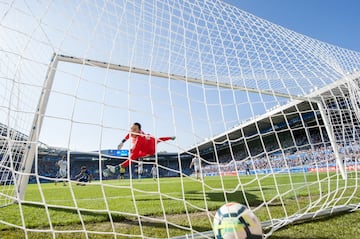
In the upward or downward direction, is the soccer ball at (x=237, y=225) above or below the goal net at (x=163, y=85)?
below

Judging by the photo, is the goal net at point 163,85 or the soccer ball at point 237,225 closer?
the soccer ball at point 237,225

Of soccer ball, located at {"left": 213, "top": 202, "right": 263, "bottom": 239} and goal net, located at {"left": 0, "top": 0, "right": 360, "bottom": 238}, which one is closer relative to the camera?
soccer ball, located at {"left": 213, "top": 202, "right": 263, "bottom": 239}

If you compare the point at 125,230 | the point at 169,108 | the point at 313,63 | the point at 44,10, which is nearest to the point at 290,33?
the point at 313,63

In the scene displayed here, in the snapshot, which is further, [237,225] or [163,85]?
[163,85]

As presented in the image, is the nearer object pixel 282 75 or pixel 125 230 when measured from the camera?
pixel 125 230

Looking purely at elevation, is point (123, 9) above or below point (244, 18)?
A: below

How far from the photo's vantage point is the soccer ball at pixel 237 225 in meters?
1.72

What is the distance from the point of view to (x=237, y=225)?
68.6 inches

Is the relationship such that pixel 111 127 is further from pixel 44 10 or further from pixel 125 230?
pixel 44 10

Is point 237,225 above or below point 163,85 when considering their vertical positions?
below

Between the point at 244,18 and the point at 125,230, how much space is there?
4.03 metres

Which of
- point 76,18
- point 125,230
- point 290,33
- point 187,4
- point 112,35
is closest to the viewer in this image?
point 125,230

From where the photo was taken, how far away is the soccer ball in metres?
1.72

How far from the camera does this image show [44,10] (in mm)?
2826
